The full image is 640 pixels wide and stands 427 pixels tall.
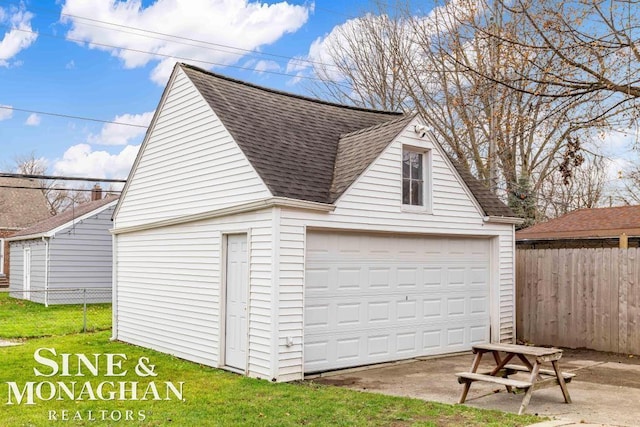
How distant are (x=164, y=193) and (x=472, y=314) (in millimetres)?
6494

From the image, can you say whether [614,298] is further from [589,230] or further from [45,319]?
[45,319]

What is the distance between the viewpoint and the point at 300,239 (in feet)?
29.6

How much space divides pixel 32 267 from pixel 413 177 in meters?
17.8

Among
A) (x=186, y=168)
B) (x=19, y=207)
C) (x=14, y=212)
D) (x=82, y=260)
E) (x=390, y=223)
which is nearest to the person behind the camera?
(x=390, y=223)

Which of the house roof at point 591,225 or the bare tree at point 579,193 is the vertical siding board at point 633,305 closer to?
the house roof at point 591,225

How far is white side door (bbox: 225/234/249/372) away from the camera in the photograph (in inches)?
371

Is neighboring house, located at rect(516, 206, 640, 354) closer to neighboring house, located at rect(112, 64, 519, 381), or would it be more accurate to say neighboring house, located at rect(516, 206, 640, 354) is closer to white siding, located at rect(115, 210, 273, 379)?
neighboring house, located at rect(112, 64, 519, 381)

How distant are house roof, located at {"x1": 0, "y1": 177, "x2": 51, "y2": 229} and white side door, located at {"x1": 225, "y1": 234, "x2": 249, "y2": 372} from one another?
25.1 m

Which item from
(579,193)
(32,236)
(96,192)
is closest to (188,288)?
(32,236)

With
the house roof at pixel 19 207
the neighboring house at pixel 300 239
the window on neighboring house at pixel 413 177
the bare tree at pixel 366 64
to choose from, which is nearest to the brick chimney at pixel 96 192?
the house roof at pixel 19 207

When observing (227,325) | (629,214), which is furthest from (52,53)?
(629,214)

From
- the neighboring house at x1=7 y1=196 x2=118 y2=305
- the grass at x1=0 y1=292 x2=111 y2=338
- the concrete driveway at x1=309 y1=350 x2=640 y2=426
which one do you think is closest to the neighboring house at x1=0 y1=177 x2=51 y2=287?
the neighboring house at x1=7 y1=196 x2=118 y2=305

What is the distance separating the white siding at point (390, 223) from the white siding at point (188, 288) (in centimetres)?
31

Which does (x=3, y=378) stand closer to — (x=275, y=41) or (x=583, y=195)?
(x=275, y=41)
